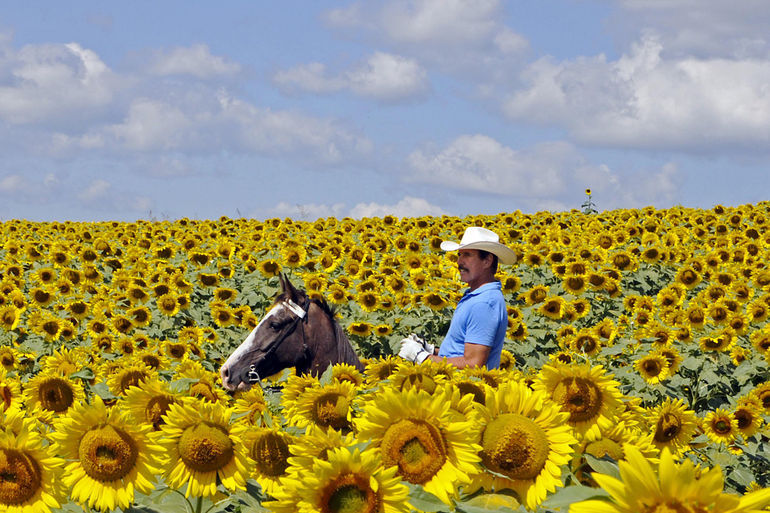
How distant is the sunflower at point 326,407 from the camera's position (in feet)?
11.0

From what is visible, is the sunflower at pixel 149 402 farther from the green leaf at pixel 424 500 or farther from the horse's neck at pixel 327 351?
the horse's neck at pixel 327 351

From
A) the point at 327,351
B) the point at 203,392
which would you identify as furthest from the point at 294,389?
the point at 327,351

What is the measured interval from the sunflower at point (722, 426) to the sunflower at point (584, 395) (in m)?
5.52

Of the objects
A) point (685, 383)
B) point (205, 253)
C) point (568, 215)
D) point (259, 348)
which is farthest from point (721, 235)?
point (259, 348)

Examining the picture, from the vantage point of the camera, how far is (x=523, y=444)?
8.62 feet

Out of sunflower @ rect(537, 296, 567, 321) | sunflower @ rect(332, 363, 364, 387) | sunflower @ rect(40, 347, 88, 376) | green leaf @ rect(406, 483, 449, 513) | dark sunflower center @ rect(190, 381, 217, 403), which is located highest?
sunflower @ rect(537, 296, 567, 321)

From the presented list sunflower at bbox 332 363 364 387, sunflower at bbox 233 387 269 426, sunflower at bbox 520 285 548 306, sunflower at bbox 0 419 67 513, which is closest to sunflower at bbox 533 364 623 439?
sunflower at bbox 332 363 364 387

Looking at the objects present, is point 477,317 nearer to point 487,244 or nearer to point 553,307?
point 487,244

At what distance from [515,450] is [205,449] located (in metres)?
1.14

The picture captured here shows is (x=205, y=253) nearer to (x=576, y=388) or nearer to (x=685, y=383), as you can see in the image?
(x=685, y=383)

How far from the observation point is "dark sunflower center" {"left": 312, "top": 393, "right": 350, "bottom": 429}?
11.0ft

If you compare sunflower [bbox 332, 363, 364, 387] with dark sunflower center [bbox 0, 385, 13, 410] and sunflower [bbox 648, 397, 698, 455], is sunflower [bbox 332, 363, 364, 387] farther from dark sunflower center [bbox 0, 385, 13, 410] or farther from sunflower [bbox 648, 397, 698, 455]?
dark sunflower center [bbox 0, 385, 13, 410]

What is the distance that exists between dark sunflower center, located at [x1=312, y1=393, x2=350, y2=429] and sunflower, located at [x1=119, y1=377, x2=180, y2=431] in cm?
63

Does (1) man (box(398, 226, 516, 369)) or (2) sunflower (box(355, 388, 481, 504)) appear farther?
(1) man (box(398, 226, 516, 369))
